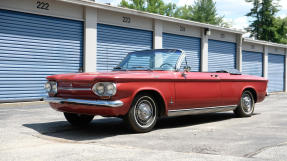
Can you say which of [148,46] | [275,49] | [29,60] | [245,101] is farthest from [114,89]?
[275,49]

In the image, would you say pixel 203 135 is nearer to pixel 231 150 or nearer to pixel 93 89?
pixel 231 150

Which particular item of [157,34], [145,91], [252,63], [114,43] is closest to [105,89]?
[145,91]

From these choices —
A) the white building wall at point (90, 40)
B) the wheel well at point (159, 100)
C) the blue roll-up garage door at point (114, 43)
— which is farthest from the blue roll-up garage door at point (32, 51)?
the wheel well at point (159, 100)

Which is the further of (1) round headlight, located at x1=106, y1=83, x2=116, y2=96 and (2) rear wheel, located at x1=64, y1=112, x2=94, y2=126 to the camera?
(2) rear wheel, located at x1=64, y1=112, x2=94, y2=126

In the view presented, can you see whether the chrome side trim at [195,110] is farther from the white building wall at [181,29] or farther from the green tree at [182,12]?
the green tree at [182,12]

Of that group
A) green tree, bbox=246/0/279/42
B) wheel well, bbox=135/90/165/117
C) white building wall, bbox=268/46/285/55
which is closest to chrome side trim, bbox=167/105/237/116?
wheel well, bbox=135/90/165/117

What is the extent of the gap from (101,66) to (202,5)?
136 ft

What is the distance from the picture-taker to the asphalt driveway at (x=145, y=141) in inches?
171

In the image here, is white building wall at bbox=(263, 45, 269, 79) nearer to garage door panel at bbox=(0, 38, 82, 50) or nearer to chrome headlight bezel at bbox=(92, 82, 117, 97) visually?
garage door panel at bbox=(0, 38, 82, 50)

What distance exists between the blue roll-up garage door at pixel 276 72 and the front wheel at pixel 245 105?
19981mm

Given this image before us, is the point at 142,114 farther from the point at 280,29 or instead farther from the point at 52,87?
the point at 280,29

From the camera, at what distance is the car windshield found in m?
6.81

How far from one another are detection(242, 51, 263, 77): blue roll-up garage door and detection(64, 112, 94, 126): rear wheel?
19.5 meters

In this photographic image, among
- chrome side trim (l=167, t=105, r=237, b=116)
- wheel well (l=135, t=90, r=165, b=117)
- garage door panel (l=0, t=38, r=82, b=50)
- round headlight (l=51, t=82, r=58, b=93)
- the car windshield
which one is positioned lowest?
chrome side trim (l=167, t=105, r=237, b=116)
